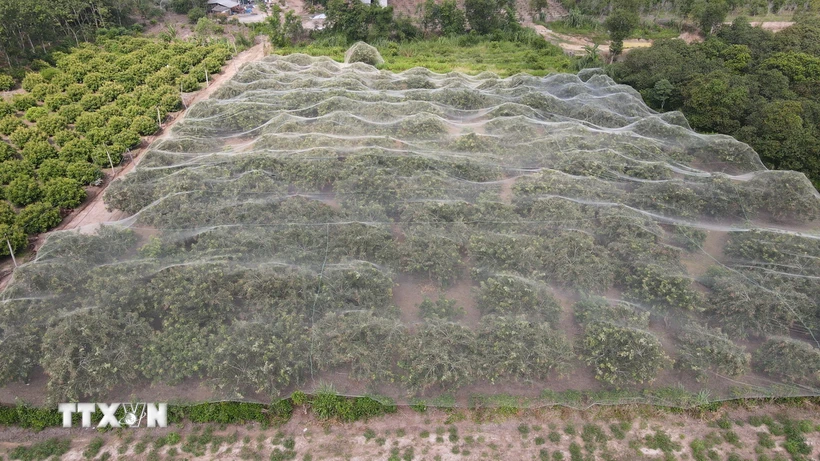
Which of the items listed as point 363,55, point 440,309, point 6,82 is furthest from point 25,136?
point 440,309

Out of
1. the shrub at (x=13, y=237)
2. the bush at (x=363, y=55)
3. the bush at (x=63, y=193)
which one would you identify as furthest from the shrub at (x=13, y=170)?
the bush at (x=363, y=55)

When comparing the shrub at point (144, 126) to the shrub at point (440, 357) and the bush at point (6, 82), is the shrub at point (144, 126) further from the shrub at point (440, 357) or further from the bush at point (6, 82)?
the shrub at point (440, 357)

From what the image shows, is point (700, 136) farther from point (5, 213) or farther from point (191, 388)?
point (5, 213)

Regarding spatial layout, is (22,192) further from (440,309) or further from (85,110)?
(440,309)

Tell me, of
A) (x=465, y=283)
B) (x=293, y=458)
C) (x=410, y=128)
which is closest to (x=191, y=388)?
(x=293, y=458)

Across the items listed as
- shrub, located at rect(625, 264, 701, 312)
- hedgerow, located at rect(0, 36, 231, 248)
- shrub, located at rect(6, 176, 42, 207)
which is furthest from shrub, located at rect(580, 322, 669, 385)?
shrub, located at rect(6, 176, 42, 207)

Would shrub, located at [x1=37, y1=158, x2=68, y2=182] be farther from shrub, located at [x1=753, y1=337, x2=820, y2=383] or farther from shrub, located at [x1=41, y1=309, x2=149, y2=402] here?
shrub, located at [x1=753, y1=337, x2=820, y2=383]
